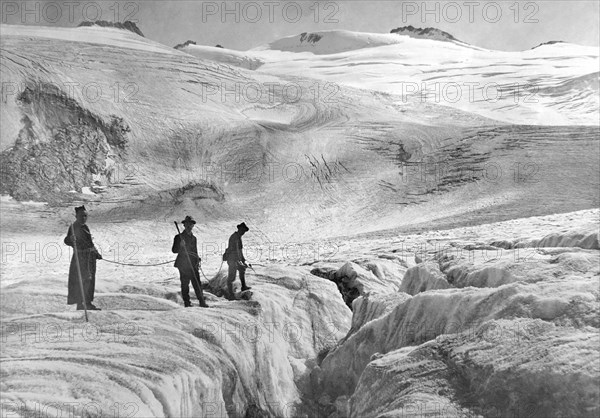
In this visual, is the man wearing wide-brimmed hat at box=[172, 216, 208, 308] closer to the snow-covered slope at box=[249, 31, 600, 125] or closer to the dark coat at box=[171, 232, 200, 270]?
the dark coat at box=[171, 232, 200, 270]

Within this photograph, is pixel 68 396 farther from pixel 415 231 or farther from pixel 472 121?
pixel 472 121

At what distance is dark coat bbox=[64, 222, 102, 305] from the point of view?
9266mm

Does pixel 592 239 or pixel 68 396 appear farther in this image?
pixel 592 239

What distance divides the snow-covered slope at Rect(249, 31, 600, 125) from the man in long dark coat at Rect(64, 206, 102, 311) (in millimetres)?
52483

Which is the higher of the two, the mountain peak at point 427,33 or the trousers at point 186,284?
the mountain peak at point 427,33

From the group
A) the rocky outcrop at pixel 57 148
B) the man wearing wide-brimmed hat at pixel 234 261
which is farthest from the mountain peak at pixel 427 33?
the man wearing wide-brimmed hat at pixel 234 261

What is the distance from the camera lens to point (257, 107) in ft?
168

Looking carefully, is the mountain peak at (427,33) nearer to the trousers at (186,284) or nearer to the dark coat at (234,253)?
the dark coat at (234,253)

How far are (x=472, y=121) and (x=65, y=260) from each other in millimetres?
35661

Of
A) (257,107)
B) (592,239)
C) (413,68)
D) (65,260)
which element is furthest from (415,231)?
(413,68)

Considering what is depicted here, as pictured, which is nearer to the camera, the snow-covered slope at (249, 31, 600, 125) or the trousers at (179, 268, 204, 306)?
the trousers at (179, 268, 204, 306)

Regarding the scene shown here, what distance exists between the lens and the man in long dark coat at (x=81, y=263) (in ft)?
Result: 30.4

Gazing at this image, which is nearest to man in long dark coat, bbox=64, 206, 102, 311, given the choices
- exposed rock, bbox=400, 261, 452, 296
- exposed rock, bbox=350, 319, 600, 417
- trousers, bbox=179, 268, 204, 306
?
trousers, bbox=179, 268, 204, 306

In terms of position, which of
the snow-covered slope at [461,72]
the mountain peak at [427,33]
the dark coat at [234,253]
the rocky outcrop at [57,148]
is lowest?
the dark coat at [234,253]
